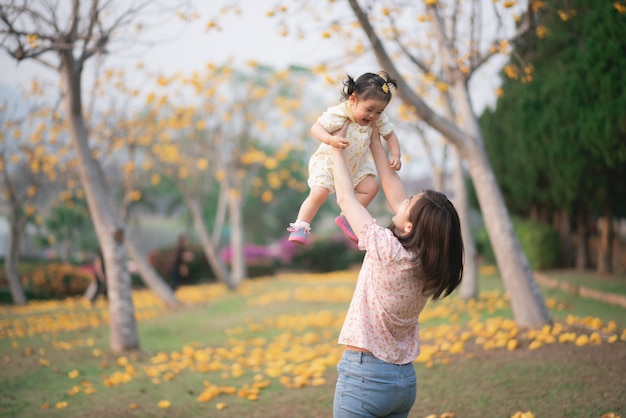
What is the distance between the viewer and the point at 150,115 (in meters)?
14.4

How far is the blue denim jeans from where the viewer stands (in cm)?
250

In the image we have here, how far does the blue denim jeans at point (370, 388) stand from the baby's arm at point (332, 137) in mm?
1020

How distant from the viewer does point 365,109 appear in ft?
9.54

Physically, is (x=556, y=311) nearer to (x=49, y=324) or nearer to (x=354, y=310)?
(x=354, y=310)

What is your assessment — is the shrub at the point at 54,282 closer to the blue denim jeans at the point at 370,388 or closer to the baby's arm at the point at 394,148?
the baby's arm at the point at 394,148

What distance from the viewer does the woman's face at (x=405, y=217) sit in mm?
2533

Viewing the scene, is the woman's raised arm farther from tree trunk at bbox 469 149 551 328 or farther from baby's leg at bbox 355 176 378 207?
tree trunk at bbox 469 149 551 328

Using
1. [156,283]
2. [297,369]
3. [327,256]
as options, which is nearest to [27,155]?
[156,283]

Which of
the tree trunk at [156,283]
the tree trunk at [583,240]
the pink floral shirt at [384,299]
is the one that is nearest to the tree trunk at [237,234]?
the tree trunk at [156,283]

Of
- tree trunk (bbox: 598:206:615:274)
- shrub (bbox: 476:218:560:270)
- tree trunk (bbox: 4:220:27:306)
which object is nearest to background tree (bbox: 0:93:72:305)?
tree trunk (bbox: 4:220:27:306)

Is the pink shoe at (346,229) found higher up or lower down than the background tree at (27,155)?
lower down

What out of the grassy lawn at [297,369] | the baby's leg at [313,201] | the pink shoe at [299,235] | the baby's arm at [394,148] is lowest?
the grassy lawn at [297,369]

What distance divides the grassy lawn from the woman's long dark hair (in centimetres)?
228

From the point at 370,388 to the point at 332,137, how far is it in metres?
1.23
